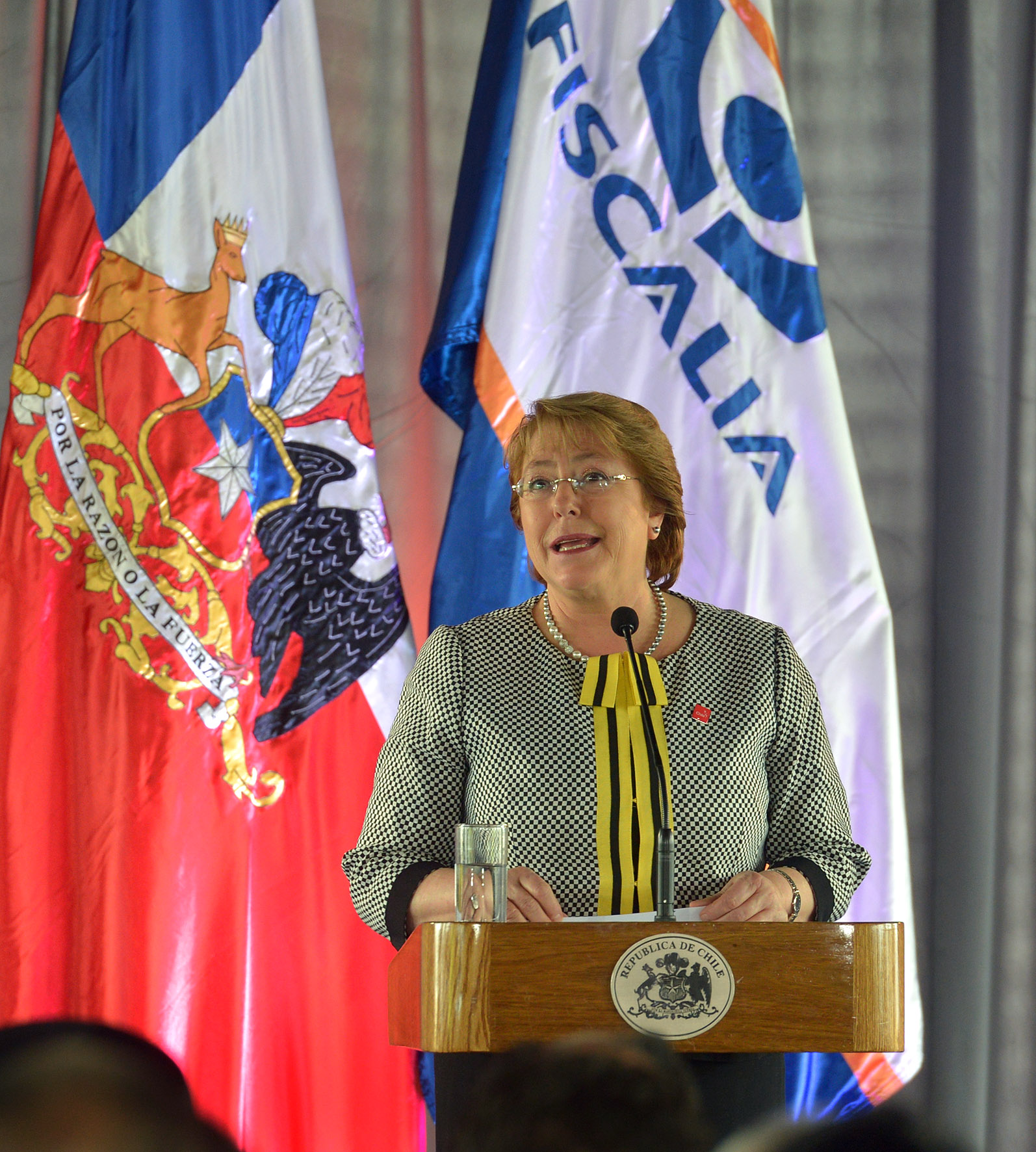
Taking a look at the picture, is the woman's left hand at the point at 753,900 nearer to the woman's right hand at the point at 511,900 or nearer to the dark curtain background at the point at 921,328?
the woman's right hand at the point at 511,900

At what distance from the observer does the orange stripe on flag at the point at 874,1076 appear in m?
3.17

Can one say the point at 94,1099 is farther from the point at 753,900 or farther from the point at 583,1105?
the point at 753,900

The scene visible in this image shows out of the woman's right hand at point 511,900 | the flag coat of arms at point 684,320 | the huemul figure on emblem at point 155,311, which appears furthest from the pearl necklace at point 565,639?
the huemul figure on emblem at point 155,311

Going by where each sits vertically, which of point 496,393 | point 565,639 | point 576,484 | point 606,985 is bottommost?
point 606,985

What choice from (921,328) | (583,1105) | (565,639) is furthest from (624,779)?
(921,328)

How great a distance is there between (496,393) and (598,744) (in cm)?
140

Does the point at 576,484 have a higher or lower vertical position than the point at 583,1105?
higher

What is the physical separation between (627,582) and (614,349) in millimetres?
1249

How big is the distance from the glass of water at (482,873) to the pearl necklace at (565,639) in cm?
47

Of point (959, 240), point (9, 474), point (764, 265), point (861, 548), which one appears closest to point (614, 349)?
point (764, 265)

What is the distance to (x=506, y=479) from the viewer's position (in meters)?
3.31

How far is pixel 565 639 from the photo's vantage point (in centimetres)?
227

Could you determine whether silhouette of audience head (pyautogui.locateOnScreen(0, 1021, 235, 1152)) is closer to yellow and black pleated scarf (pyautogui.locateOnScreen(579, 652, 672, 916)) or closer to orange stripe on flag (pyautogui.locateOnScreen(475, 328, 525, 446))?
yellow and black pleated scarf (pyautogui.locateOnScreen(579, 652, 672, 916))

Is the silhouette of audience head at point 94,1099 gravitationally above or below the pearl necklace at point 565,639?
below
